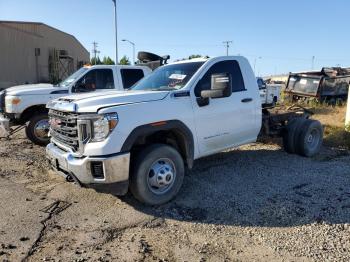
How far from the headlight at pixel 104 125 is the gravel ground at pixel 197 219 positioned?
105 cm

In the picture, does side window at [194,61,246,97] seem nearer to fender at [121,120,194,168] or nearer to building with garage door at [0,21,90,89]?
fender at [121,120,194,168]

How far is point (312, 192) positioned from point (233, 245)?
2.02 metres

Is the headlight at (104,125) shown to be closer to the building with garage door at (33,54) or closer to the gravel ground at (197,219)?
the gravel ground at (197,219)

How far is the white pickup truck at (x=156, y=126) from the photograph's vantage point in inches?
178

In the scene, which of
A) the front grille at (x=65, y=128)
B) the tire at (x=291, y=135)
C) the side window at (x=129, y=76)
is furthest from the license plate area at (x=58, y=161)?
the side window at (x=129, y=76)

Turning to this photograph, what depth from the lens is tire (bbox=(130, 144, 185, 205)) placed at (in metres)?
4.77

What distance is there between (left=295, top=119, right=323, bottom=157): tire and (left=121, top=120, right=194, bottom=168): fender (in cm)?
316

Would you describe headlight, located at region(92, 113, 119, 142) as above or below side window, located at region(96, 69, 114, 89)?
below

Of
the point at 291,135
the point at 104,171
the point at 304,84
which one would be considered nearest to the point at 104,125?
the point at 104,171

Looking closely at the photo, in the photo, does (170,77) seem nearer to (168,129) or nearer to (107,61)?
(168,129)

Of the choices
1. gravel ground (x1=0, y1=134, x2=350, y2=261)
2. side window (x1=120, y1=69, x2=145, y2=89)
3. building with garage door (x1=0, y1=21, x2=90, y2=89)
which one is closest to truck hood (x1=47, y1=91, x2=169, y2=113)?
gravel ground (x1=0, y1=134, x2=350, y2=261)

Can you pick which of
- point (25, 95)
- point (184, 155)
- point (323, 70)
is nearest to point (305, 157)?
point (184, 155)

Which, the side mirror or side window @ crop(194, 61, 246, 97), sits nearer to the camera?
the side mirror

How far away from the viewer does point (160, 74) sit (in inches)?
248
